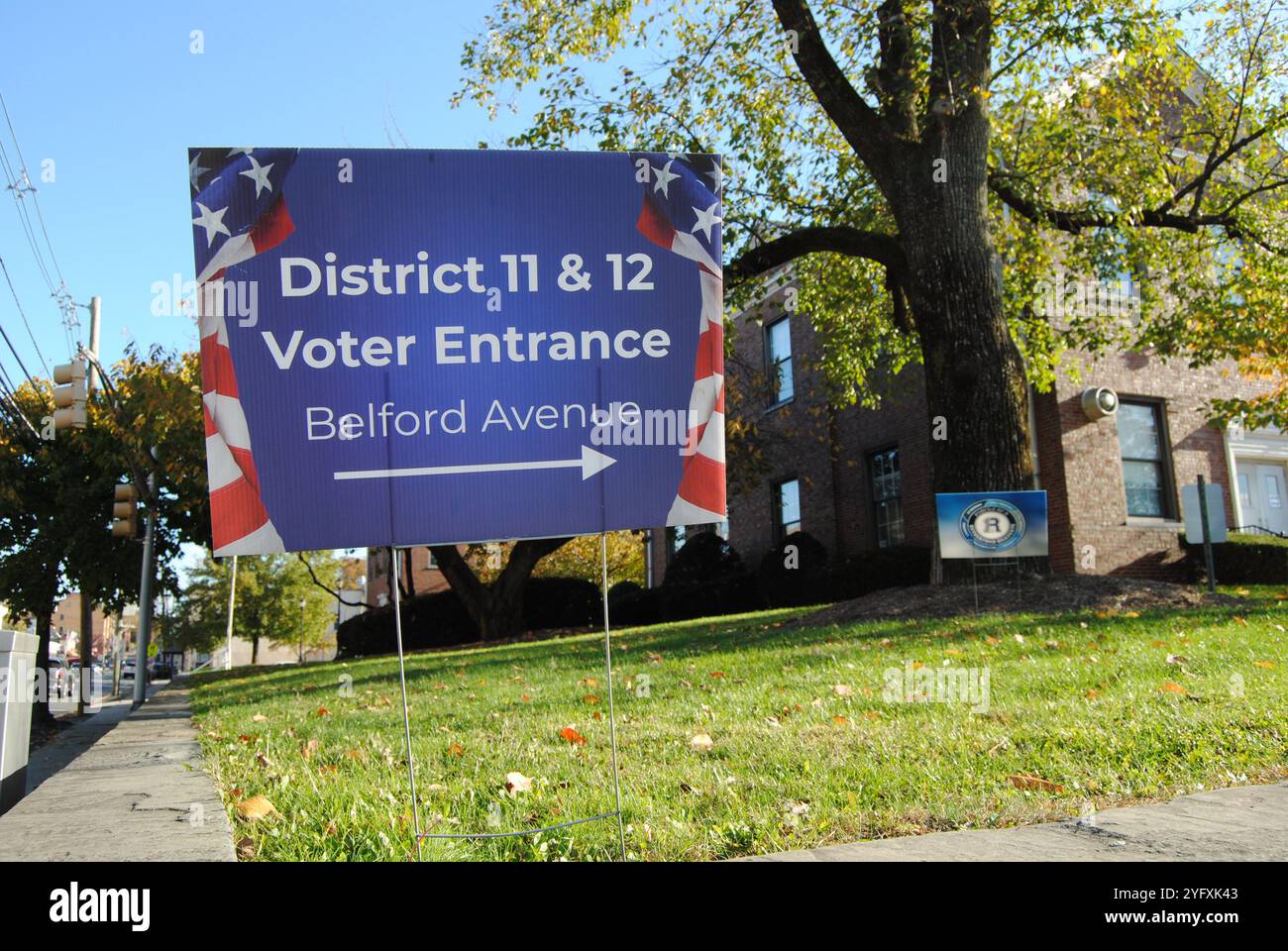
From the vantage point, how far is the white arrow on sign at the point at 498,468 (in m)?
3.34

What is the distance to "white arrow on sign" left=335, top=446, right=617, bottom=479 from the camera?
11.0 ft

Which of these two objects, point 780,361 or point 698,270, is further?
point 780,361

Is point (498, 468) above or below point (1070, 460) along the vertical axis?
below

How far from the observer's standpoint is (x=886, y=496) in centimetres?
2141

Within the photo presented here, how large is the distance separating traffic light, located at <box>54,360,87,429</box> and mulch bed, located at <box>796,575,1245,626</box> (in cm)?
980

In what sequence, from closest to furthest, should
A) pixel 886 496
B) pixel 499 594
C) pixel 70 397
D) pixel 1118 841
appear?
pixel 1118 841
pixel 70 397
pixel 886 496
pixel 499 594

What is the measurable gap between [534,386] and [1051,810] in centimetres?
231

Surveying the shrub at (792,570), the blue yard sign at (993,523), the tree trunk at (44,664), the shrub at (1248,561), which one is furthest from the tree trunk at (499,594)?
the blue yard sign at (993,523)

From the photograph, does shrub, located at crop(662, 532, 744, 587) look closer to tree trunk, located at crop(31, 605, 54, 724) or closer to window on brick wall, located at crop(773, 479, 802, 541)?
window on brick wall, located at crop(773, 479, 802, 541)

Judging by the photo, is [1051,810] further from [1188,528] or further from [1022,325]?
[1188,528]

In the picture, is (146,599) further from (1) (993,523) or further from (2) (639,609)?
(1) (993,523)

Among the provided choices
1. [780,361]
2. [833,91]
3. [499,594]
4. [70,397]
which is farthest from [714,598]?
[70,397]

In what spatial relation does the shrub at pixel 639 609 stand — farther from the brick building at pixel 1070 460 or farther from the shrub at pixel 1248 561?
the shrub at pixel 1248 561

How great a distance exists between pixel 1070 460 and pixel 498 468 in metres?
16.6
